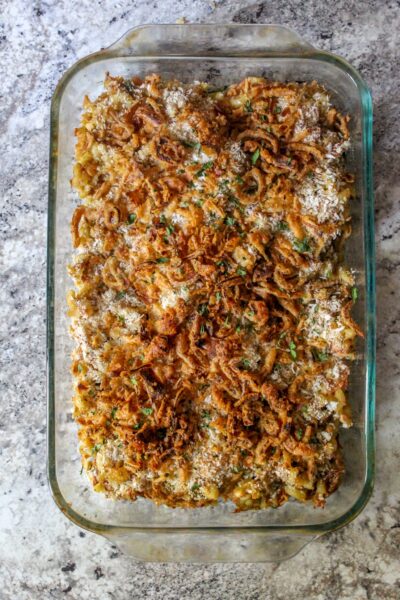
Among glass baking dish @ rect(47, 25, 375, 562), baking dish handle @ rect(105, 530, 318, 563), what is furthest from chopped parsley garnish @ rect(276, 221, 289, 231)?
baking dish handle @ rect(105, 530, 318, 563)

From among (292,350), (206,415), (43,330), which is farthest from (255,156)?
(43,330)

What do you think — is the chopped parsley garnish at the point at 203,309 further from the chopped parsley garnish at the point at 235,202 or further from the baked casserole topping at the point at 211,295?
the chopped parsley garnish at the point at 235,202

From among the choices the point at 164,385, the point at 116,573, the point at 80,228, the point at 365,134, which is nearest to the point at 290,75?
the point at 365,134

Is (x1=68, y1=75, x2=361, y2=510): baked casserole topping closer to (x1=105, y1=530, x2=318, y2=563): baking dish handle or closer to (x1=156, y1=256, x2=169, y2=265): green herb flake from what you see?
(x1=156, y1=256, x2=169, y2=265): green herb flake

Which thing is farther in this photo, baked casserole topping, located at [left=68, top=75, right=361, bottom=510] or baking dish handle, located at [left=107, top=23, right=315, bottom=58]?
baking dish handle, located at [left=107, top=23, right=315, bottom=58]

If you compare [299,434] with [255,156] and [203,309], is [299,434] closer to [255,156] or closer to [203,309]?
[203,309]

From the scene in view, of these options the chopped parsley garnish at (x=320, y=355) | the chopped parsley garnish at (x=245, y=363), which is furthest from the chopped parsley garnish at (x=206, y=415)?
the chopped parsley garnish at (x=320, y=355)
